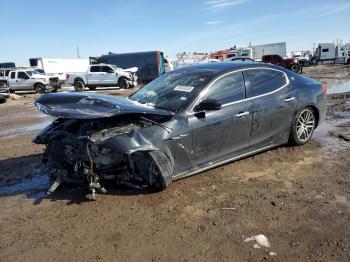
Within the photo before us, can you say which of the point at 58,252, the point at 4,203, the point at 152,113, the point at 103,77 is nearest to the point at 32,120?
the point at 4,203

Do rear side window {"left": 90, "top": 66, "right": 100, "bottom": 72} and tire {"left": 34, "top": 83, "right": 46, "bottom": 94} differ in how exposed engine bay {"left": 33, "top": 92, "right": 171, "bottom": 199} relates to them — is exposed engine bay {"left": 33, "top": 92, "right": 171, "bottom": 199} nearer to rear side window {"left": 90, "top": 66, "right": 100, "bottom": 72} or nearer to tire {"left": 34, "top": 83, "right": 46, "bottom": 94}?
rear side window {"left": 90, "top": 66, "right": 100, "bottom": 72}

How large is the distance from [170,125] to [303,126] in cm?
287

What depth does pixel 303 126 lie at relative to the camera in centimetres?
682

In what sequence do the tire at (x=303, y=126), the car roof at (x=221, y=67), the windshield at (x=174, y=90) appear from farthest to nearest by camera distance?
1. the tire at (x=303, y=126)
2. the car roof at (x=221, y=67)
3. the windshield at (x=174, y=90)

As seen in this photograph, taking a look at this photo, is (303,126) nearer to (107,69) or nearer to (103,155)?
(103,155)

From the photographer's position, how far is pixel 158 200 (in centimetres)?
487

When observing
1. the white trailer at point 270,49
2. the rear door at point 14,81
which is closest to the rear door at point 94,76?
the rear door at point 14,81

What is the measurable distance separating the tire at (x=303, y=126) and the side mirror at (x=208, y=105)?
1.91 meters

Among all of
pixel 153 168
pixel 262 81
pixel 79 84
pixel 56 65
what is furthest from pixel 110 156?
pixel 56 65

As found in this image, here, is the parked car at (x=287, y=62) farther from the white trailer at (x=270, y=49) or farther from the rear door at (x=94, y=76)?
the rear door at (x=94, y=76)

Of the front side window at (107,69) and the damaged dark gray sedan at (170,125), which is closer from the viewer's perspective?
the damaged dark gray sedan at (170,125)

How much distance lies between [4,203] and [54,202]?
2.37 ft

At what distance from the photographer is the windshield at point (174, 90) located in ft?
17.9

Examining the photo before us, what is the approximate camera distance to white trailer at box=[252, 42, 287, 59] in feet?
198
